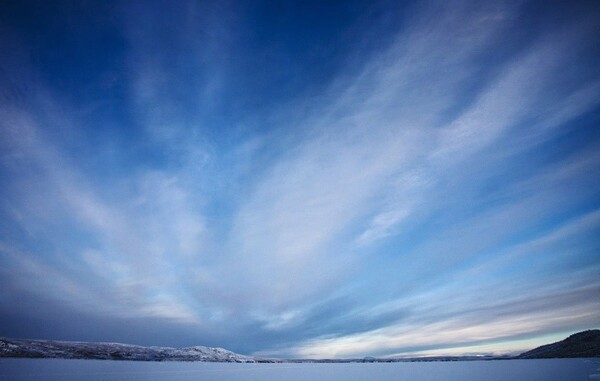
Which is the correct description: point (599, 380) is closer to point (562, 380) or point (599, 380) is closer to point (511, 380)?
point (562, 380)

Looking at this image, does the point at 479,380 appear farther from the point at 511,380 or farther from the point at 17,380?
the point at 17,380

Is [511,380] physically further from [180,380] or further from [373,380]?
[180,380]

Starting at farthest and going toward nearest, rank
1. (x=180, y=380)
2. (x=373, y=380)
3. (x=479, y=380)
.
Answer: (x=373, y=380), (x=180, y=380), (x=479, y=380)

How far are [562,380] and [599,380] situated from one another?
7154 millimetres

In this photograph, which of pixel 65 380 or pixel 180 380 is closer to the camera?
pixel 65 380

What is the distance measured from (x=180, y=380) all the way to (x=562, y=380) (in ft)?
367

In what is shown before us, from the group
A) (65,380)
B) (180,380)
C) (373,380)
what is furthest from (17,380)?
(373,380)

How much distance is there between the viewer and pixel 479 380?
318 ft

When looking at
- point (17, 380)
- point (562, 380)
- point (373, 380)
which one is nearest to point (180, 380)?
point (17, 380)

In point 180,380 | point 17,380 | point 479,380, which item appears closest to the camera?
point 17,380

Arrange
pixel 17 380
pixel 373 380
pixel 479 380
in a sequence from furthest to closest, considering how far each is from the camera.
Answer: pixel 373 380 < pixel 479 380 < pixel 17 380

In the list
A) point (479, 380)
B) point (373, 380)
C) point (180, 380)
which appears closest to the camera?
point (479, 380)

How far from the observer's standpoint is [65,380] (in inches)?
3371

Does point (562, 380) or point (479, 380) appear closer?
point (562, 380)
